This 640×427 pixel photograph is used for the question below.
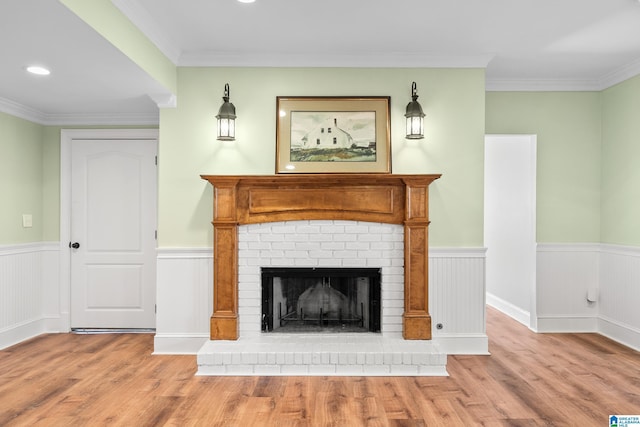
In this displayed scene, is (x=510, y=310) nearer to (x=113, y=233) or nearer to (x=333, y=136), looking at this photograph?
(x=333, y=136)

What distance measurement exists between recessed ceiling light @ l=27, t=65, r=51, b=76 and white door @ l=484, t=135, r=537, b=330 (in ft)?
12.8

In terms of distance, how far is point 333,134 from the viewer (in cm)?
373

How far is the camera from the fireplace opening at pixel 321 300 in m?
3.72

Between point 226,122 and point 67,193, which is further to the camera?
point 67,193

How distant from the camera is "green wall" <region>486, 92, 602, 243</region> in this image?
4.37 metres

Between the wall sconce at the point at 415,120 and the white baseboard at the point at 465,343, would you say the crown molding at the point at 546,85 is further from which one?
the white baseboard at the point at 465,343

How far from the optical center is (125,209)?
4.53 meters

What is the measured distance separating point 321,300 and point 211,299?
3.14ft

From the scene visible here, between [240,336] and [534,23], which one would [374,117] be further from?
[240,336]

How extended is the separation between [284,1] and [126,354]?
3.10m

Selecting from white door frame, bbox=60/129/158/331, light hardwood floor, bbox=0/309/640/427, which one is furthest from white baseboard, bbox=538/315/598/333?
white door frame, bbox=60/129/158/331

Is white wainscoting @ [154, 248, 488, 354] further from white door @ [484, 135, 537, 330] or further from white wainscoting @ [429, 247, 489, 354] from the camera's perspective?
white door @ [484, 135, 537, 330]

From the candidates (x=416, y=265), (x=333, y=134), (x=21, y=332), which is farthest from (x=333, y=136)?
(x=21, y=332)

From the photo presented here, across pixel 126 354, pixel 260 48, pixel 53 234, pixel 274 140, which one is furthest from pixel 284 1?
pixel 53 234
